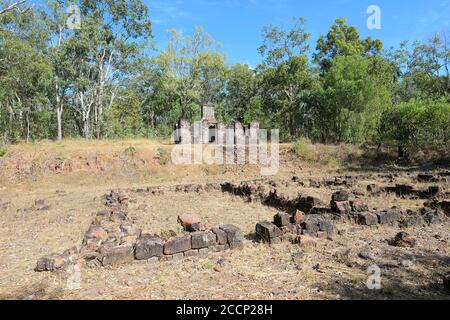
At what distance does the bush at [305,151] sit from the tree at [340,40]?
1559 centimetres

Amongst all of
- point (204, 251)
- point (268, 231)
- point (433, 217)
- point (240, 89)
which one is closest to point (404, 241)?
point (433, 217)

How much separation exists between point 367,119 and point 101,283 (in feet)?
81.7

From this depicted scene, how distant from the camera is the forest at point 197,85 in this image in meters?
24.8

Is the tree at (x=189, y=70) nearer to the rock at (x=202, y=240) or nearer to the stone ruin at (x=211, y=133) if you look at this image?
the stone ruin at (x=211, y=133)

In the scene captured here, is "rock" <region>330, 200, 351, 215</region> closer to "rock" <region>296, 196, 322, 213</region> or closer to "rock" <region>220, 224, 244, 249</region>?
"rock" <region>296, 196, 322, 213</region>

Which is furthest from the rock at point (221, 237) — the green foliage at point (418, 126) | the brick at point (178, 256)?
the green foliage at point (418, 126)

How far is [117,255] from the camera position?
551 cm

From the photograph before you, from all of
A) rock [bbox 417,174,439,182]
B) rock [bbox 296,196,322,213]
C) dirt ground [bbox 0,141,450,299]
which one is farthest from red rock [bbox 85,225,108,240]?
rock [bbox 417,174,439,182]

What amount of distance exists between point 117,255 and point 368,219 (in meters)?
5.43

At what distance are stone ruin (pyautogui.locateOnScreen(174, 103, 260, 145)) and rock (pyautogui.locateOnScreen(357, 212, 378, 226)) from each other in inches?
772

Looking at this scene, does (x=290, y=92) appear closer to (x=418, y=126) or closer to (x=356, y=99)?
(x=356, y=99)

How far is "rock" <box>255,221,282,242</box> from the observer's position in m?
6.38
